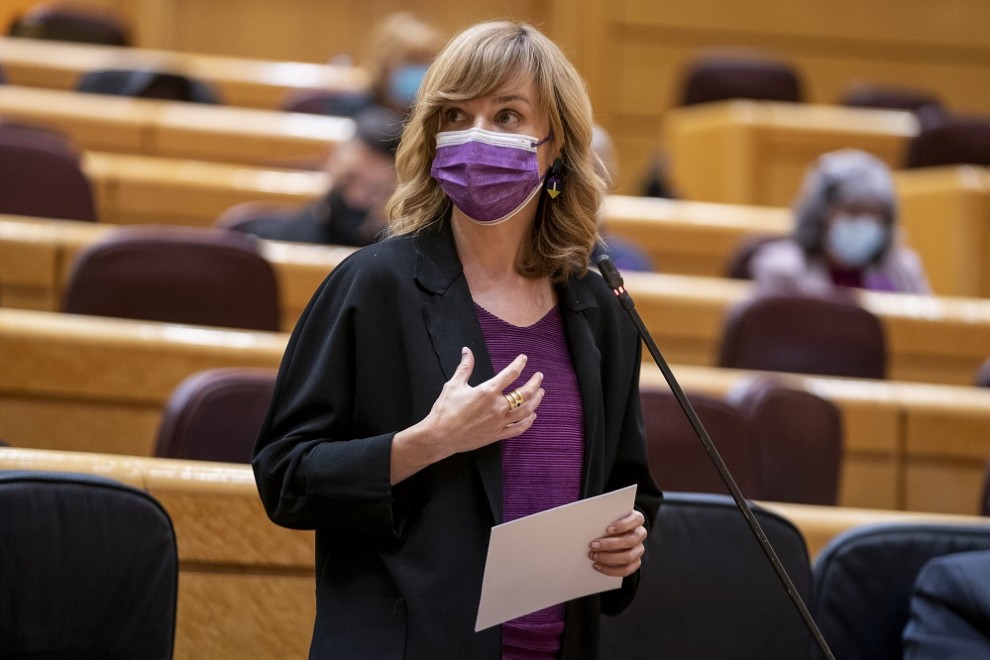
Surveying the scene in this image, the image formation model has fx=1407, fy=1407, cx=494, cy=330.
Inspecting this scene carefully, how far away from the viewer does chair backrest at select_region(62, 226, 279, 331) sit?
185 centimetres

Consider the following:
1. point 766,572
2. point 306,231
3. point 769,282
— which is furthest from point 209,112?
point 766,572

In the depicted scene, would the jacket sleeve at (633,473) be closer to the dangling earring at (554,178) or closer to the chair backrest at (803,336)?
the dangling earring at (554,178)

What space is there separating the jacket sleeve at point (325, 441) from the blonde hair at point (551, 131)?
88 millimetres

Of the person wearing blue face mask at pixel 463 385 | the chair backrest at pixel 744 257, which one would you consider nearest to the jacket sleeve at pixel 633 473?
the person wearing blue face mask at pixel 463 385

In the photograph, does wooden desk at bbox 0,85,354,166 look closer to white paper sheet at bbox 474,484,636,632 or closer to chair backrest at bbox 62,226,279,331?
chair backrest at bbox 62,226,279,331

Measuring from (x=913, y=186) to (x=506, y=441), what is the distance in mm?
2590

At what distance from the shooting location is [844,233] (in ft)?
8.30

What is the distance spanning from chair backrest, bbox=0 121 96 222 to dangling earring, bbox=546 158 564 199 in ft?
5.43

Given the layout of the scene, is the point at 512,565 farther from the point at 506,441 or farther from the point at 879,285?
the point at 879,285

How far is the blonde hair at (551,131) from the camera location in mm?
833

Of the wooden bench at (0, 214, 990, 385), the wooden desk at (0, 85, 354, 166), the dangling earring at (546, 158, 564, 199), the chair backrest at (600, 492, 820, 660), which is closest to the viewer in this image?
the dangling earring at (546, 158, 564, 199)

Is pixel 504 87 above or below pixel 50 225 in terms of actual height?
above

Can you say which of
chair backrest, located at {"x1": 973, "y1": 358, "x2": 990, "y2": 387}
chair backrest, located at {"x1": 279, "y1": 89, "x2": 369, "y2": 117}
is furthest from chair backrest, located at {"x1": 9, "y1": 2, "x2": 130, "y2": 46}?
chair backrest, located at {"x1": 973, "y1": 358, "x2": 990, "y2": 387}

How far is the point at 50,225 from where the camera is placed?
213cm
